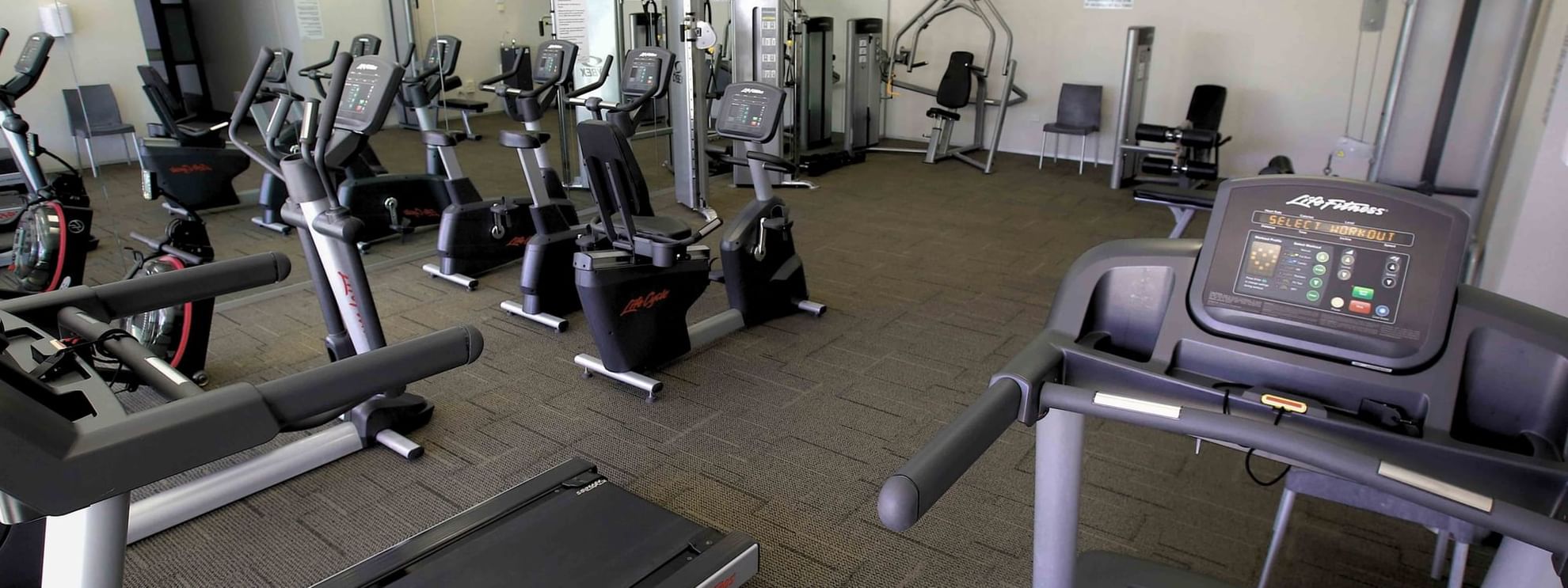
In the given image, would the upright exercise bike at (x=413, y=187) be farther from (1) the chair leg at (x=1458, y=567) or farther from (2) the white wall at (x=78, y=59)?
(1) the chair leg at (x=1458, y=567)

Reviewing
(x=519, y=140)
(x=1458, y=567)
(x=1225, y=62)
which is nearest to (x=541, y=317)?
(x=519, y=140)

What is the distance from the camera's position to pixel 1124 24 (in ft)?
24.5

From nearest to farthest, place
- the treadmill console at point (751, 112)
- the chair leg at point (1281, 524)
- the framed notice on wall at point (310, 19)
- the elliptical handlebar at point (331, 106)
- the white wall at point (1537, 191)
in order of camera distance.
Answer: the chair leg at point (1281, 524) < the white wall at point (1537, 191) < the elliptical handlebar at point (331, 106) < the treadmill console at point (751, 112) < the framed notice on wall at point (310, 19)

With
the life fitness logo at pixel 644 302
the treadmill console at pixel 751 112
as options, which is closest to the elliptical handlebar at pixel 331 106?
the life fitness logo at pixel 644 302

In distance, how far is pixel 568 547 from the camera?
7.18 ft

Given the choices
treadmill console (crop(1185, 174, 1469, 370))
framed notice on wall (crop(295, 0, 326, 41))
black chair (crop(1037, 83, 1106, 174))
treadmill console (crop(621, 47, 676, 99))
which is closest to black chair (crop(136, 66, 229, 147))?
framed notice on wall (crop(295, 0, 326, 41))

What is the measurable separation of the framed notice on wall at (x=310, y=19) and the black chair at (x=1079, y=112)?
18.0 feet

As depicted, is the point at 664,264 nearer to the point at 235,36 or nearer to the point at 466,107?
the point at 466,107

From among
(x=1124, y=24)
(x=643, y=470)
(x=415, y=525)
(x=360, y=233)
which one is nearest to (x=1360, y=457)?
(x=643, y=470)

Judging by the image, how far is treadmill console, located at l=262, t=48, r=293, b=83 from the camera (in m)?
4.90

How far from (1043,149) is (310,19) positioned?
Result: 5828 millimetres

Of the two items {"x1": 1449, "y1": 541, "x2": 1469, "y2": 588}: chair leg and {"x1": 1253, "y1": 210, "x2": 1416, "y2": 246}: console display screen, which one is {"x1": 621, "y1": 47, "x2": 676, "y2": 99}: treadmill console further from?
{"x1": 1449, "y1": 541, "x2": 1469, "y2": 588}: chair leg

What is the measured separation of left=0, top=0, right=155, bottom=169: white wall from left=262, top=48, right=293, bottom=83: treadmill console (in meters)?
0.64

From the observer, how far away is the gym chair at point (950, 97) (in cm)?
773
